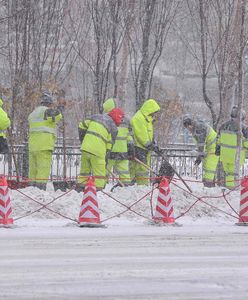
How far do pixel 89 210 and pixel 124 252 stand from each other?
268 centimetres

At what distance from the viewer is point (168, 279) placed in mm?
8539

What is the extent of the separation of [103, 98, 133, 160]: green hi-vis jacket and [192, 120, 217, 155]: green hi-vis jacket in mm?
2203

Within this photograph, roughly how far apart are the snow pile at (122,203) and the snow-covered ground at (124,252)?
0.06 ft

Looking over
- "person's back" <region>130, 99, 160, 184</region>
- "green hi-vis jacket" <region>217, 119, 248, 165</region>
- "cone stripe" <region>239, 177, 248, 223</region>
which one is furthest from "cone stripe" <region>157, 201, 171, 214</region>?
"green hi-vis jacket" <region>217, 119, 248, 165</region>

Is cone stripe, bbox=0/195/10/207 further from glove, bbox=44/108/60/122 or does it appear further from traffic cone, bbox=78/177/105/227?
glove, bbox=44/108/60/122

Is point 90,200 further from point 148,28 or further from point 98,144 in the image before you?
point 148,28

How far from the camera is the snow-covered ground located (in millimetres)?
8008

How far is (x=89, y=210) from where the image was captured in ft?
42.3

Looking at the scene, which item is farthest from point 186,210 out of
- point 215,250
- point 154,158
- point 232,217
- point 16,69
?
point 16,69

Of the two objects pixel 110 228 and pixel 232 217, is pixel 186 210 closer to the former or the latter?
pixel 232 217

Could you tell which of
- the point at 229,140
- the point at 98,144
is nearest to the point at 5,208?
the point at 98,144

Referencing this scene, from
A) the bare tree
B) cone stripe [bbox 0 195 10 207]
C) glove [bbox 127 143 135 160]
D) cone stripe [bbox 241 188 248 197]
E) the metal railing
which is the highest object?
the bare tree

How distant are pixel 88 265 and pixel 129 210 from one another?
16.4 ft

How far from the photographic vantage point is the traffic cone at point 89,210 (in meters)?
12.9
